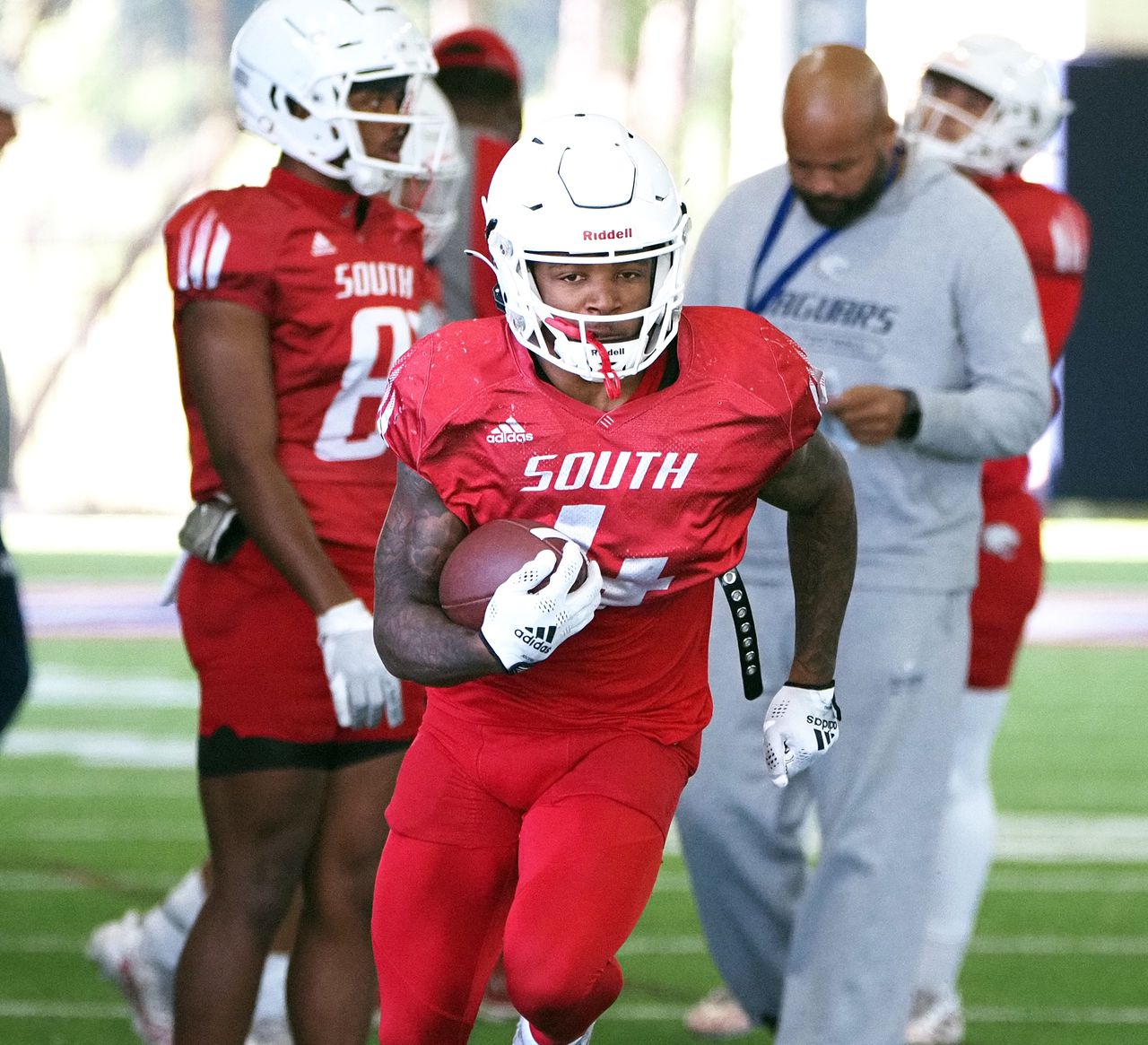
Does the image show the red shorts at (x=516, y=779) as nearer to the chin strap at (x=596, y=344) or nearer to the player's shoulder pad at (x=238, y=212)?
the chin strap at (x=596, y=344)

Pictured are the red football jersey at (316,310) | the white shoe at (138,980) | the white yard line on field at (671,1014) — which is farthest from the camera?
the white yard line on field at (671,1014)

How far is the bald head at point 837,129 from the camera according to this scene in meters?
3.40

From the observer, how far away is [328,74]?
3.22 m

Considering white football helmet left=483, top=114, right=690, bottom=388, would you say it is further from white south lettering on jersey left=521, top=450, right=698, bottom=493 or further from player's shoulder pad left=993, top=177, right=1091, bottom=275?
player's shoulder pad left=993, top=177, right=1091, bottom=275

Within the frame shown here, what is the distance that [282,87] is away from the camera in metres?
3.27

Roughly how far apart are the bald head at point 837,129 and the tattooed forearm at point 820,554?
77cm

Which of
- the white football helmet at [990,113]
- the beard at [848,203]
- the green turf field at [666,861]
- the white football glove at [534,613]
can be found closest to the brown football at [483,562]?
the white football glove at [534,613]

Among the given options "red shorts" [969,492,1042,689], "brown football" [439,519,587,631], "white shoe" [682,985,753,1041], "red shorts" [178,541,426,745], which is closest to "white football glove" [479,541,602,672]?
"brown football" [439,519,587,631]

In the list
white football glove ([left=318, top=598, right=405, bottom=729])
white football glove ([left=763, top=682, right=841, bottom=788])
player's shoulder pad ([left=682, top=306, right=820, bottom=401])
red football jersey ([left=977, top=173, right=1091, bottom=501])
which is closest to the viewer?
player's shoulder pad ([left=682, top=306, right=820, bottom=401])

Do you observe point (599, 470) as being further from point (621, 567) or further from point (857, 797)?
point (857, 797)

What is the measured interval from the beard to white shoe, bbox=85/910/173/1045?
1870mm

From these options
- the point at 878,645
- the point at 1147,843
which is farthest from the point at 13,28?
the point at 878,645

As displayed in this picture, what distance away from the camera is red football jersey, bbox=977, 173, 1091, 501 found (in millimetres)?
4121

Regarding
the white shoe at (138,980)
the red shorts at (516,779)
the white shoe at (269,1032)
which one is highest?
the red shorts at (516,779)
